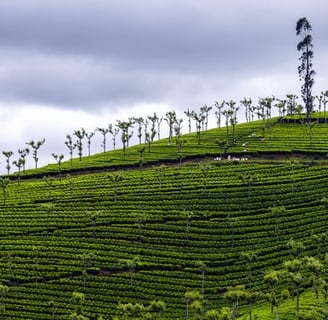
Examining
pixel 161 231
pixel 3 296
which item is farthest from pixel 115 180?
pixel 3 296

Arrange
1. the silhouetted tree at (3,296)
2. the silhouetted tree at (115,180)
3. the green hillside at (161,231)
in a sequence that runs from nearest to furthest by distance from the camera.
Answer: the silhouetted tree at (3,296) → the green hillside at (161,231) → the silhouetted tree at (115,180)

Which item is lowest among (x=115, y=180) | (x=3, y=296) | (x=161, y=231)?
(x=3, y=296)

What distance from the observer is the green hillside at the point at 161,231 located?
353 feet

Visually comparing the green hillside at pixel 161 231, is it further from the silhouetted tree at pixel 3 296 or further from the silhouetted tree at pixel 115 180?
the silhouetted tree at pixel 115 180

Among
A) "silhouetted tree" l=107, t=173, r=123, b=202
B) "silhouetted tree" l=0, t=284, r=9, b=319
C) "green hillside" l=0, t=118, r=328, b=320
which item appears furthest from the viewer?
"silhouetted tree" l=107, t=173, r=123, b=202

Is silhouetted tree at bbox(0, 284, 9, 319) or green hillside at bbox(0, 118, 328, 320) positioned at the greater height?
green hillside at bbox(0, 118, 328, 320)

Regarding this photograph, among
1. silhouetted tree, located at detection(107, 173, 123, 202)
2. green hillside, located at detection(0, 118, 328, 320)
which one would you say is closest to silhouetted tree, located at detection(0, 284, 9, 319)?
green hillside, located at detection(0, 118, 328, 320)

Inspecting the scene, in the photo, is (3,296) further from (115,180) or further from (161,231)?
(115,180)

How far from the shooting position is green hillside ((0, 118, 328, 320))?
10769 cm

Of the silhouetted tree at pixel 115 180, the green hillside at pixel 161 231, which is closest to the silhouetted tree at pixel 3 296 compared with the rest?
the green hillside at pixel 161 231

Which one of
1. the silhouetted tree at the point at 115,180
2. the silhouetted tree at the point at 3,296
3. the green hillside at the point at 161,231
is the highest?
the silhouetted tree at the point at 115,180

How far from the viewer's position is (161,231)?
5039 inches

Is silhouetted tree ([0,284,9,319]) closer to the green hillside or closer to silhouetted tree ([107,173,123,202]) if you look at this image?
the green hillside

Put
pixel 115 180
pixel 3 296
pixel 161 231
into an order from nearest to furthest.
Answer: pixel 3 296 < pixel 161 231 < pixel 115 180
